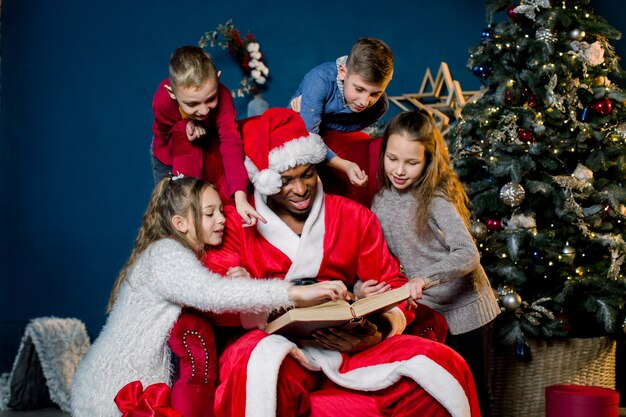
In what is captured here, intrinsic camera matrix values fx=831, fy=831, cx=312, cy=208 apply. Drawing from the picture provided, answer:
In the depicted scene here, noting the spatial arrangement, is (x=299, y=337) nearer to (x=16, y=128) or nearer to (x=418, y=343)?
(x=418, y=343)

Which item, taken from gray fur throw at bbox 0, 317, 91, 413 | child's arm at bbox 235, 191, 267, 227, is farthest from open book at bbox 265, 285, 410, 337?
gray fur throw at bbox 0, 317, 91, 413

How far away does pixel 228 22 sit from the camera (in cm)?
596

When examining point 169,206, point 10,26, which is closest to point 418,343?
point 169,206

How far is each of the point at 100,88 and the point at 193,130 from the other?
3000 mm

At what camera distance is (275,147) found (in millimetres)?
2832

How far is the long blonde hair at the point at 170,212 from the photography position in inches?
111

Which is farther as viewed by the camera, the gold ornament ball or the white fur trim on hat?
the gold ornament ball

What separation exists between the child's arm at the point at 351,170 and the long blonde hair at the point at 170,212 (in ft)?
1.73

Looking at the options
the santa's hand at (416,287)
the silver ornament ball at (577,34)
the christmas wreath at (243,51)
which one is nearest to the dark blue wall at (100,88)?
the christmas wreath at (243,51)

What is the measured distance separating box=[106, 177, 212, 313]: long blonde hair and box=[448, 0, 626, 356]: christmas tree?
1833mm

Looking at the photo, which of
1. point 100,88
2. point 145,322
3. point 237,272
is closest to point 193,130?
point 237,272

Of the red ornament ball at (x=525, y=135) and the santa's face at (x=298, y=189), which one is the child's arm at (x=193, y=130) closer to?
the santa's face at (x=298, y=189)

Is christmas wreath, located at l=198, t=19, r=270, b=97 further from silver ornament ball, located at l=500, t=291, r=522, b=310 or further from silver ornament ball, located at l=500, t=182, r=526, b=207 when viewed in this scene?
silver ornament ball, located at l=500, t=291, r=522, b=310

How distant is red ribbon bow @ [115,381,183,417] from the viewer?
2.53m
